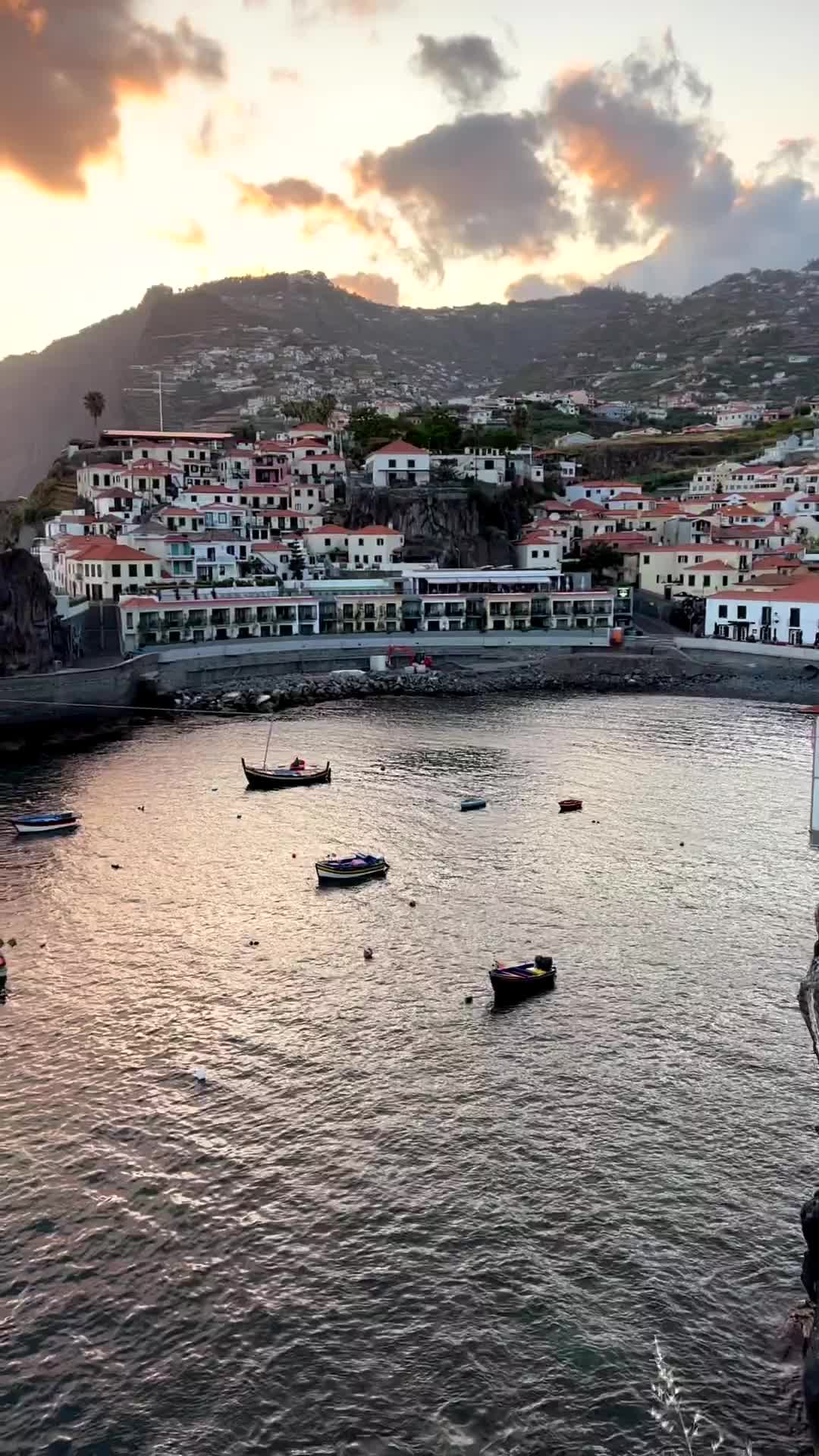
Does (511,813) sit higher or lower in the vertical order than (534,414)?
lower

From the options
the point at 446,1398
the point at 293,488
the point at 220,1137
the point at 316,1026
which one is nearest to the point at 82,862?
the point at 316,1026

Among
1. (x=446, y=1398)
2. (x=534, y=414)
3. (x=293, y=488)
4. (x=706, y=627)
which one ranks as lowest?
(x=446, y=1398)

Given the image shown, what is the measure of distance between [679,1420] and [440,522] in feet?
356

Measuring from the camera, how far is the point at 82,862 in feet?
141

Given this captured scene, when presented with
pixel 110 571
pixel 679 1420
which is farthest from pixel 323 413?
pixel 679 1420

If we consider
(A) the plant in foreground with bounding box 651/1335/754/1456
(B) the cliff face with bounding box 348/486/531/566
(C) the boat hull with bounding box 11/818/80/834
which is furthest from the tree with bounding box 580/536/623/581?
(A) the plant in foreground with bounding box 651/1335/754/1456

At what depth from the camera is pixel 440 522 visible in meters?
119

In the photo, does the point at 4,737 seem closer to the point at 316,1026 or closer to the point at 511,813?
the point at 511,813

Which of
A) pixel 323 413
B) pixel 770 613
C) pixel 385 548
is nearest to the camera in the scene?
pixel 770 613

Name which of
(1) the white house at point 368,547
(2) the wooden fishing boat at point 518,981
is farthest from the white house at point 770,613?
(2) the wooden fishing boat at point 518,981

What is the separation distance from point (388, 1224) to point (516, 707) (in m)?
57.7

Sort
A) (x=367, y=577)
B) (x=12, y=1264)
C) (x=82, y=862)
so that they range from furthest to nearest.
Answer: (x=367, y=577) → (x=82, y=862) → (x=12, y=1264)

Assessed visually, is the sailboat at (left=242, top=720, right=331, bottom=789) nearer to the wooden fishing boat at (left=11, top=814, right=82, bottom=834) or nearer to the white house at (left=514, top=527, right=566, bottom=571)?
the wooden fishing boat at (left=11, top=814, right=82, bottom=834)

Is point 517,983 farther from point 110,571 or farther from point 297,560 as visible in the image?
point 297,560
